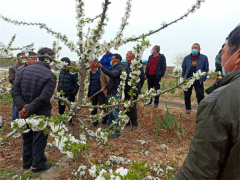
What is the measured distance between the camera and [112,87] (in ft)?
14.2

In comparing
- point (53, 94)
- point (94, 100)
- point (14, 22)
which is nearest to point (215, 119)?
point (53, 94)

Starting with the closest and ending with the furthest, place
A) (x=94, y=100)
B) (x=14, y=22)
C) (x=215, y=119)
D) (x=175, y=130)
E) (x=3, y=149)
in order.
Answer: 1. (x=215, y=119)
2. (x=14, y=22)
3. (x=3, y=149)
4. (x=175, y=130)
5. (x=94, y=100)

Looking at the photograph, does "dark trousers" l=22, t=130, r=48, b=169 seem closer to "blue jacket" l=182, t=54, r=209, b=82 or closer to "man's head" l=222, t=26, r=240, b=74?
"man's head" l=222, t=26, r=240, b=74

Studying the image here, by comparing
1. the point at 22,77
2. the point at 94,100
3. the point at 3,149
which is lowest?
the point at 3,149

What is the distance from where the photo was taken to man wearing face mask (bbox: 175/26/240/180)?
94 cm

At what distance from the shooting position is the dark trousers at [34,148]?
2824 millimetres

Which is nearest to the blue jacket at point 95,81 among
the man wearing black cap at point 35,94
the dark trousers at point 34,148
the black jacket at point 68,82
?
the black jacket at point 68,82

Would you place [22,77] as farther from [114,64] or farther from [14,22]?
[114,64]

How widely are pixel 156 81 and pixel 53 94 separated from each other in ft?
11.8

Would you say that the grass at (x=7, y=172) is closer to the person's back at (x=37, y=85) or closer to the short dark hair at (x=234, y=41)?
the person's back at (x=37, y=85)

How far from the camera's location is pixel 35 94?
2725 millimetres

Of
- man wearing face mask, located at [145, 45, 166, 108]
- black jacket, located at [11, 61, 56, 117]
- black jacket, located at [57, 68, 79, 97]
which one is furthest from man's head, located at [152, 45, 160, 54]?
black jacket, located at [11, 61, 56, 117]

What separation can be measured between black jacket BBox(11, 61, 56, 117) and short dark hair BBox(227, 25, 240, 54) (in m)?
2.39

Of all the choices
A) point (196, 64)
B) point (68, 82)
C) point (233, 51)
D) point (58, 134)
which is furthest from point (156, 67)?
point (233, 51)
